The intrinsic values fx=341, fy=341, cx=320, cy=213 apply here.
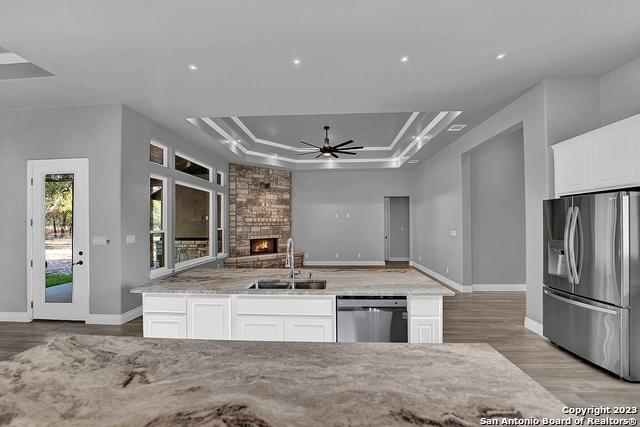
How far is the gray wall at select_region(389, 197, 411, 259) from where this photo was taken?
38.6ft

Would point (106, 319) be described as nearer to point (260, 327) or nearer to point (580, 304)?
point (260, 327)

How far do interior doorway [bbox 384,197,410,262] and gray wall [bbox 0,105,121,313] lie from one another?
8.70 m

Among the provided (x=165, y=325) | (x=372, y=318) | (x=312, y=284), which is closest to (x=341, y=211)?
(x=312, y=284)

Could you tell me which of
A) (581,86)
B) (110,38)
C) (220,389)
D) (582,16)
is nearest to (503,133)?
(581,86)

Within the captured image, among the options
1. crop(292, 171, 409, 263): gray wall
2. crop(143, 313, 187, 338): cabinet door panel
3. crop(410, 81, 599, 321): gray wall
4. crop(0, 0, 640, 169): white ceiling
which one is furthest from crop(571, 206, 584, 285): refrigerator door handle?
crop(292, 171, 409, 263): gray wall

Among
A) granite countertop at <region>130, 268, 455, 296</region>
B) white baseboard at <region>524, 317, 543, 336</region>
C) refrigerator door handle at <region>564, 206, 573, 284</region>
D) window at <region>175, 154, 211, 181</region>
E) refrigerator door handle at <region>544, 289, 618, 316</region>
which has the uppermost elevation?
window at <region>175, 154, 211, 181</region>

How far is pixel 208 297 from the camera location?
273cm

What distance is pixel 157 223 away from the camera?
5688 mm

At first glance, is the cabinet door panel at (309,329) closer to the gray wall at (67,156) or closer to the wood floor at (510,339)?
the wood floor at (510,339)

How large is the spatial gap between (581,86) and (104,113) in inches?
236

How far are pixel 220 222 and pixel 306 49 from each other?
5.88 m

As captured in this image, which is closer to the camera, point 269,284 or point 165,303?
point 165,303

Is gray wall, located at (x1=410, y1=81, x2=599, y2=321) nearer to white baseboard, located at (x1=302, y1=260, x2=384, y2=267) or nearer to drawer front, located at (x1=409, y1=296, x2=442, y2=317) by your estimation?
drawer front, located at (x1=409, y1=296, x2=442, y2=317)

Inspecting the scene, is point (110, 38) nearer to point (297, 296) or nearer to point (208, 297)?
point (208, 297)
